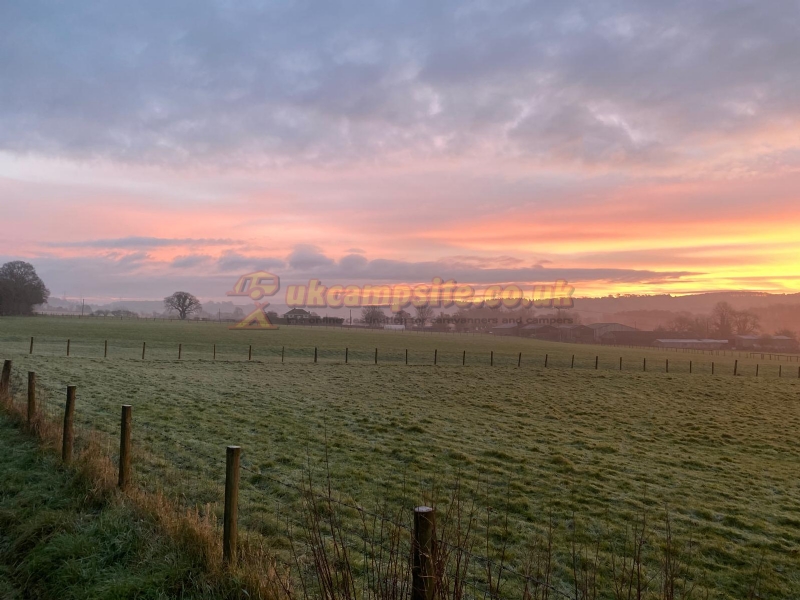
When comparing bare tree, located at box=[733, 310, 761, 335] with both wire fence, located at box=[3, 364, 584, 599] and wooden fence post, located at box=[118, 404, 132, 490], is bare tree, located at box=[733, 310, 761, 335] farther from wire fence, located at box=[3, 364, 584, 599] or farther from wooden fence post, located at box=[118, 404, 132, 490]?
wooden fence post, located at box=[118, 404, 132, 490]

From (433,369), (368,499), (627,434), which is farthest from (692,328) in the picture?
(368,499)

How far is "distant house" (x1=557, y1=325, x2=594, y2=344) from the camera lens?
127 metres

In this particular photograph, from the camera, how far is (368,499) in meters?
8.01

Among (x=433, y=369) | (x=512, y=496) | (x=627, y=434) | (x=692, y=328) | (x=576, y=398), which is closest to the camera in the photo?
(x=512, y=496)

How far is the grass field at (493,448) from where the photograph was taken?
7.52 metres

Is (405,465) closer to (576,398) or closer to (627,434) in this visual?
(627,434)

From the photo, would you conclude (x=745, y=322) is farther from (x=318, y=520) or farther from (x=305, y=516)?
(x=318, y=520)

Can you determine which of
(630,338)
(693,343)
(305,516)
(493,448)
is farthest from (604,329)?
(305,516)

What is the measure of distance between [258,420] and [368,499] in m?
6.85

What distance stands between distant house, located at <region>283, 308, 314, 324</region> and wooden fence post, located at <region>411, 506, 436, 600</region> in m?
153

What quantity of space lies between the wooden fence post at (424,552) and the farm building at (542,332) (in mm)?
133025

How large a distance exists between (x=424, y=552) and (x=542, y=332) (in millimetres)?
140520

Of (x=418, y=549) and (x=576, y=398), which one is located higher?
(x=418, y=549)

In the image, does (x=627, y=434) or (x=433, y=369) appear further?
(x=433, y=369)
